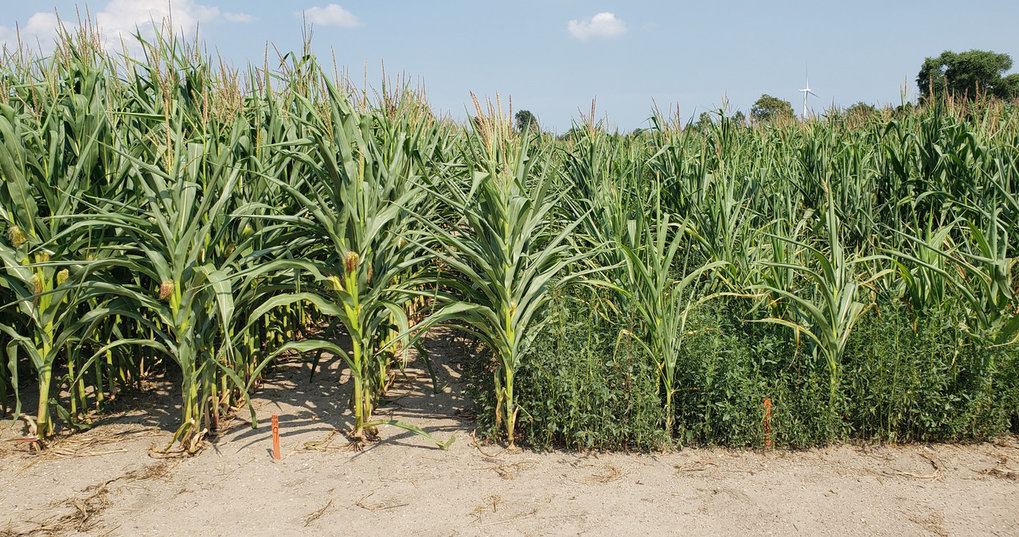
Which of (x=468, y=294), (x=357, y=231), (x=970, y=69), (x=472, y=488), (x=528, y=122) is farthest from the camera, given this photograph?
(x=970, y=69)

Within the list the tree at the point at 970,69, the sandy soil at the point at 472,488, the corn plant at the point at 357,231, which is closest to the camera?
the sandy soil at the point at 472,488

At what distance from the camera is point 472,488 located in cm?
305

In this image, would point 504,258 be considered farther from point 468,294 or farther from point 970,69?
point 970,69

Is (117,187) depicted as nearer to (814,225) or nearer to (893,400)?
(893,400)

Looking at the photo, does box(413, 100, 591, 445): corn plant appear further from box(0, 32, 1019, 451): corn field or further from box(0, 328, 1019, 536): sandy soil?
box(0, 328, 1019, 536): sandy soil

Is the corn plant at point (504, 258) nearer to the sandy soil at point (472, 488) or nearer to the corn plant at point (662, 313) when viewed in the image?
the corn plant at point (662, 313)

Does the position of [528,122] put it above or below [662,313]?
above

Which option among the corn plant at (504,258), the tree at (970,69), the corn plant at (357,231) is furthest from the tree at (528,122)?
the tree at (970,69)

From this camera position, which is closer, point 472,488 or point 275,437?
point 472,488

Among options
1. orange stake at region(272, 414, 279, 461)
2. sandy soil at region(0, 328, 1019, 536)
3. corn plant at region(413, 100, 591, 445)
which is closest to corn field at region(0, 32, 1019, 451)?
corn plant at region(413, 100, 591, 445)

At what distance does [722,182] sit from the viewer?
4383mm

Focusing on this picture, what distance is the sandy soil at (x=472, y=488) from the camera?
108 inches

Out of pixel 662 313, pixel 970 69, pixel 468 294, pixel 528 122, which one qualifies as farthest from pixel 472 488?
pixel 970 69

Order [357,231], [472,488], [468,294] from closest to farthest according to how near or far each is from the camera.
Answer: [472,488], [357,231], [468,294]
